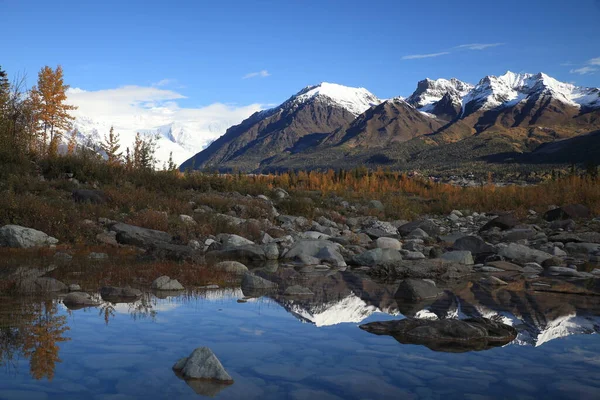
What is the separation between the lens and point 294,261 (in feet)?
34.9

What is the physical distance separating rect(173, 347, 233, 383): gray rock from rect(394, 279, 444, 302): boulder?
3.87 meters

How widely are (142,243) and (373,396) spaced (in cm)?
818

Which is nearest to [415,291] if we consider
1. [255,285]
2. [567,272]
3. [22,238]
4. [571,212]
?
[255,285]

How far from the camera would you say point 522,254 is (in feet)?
35.9

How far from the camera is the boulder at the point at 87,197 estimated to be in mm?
13273

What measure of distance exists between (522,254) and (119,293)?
8.15 meters

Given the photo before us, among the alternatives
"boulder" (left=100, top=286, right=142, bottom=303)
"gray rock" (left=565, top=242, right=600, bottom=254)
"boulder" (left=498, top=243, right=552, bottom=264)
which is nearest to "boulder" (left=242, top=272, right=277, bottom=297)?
"boulder" (left=100, top=286, right=142, bottom=303)

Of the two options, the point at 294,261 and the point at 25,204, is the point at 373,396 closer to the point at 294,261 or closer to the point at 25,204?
the point at 294,261

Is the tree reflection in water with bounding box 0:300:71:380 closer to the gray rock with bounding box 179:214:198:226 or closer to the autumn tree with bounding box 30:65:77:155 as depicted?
the gray rock with bounding box 179:214:198:226

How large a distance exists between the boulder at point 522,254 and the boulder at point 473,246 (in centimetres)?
50

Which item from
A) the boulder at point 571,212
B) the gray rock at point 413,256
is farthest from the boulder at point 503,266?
the boulder at point 571,212

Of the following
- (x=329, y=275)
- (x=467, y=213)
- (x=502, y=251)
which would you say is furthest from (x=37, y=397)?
(x=467, y=213)

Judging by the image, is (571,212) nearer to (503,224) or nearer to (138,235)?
(503,224)

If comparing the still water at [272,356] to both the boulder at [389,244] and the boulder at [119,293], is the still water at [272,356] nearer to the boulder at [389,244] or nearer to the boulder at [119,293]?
the boulder at [119,293]
